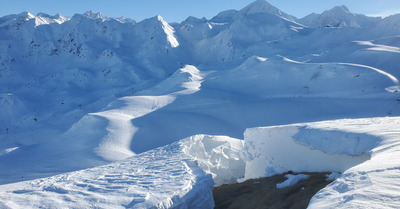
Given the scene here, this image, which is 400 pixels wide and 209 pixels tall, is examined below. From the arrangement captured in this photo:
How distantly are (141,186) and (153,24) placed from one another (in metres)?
61.0

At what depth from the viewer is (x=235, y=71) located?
31.9 m

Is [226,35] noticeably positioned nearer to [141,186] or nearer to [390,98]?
[390,98]

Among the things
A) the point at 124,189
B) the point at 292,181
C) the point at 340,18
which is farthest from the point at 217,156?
the point at 340,18

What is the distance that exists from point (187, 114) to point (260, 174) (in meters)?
12.6

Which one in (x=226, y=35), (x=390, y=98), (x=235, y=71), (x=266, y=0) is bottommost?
(x=390, y=98)

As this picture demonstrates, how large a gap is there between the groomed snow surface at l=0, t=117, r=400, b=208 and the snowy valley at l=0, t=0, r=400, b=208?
3 centimetres

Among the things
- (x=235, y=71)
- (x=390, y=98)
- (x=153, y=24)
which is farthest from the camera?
(x=153, y=24)

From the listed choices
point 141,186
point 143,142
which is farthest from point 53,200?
point 143,142

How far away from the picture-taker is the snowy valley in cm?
500

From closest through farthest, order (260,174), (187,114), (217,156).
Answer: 1. (260,174)
2. (217,156)
3. (187,114)

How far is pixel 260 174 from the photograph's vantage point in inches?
301

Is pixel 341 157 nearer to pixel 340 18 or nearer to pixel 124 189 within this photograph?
pixel 124 189

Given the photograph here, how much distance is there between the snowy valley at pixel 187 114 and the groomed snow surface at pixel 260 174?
0.03 meters

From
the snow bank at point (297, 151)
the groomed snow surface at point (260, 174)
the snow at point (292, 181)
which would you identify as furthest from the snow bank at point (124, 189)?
the snow bank at point (297, 151)
